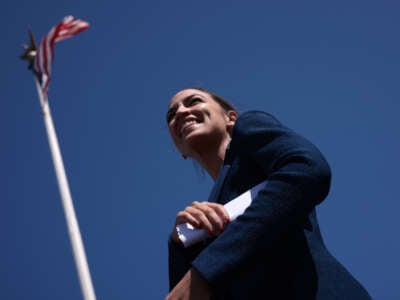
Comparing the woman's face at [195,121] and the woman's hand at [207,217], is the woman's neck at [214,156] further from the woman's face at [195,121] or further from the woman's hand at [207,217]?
the woman's hand at [207,217]

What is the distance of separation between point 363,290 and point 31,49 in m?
10.0

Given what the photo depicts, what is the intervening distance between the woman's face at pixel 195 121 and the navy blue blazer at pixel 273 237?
74 centimetres

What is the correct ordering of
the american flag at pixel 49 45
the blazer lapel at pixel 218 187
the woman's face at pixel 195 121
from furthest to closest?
1. the american flag at pixel 49 45
2. the woman's face at pixel 195 121
3. the blazer lapel at pixel 218 187

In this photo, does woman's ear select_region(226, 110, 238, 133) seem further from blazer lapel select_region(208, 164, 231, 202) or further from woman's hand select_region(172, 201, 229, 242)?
woman's hand select_region(172, 201, 229, 242)

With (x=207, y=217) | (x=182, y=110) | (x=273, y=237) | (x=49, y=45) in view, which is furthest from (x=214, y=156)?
(x=49, y=45)

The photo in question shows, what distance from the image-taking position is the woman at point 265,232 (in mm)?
1877

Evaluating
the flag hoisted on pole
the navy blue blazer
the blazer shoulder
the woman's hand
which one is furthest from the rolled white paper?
the flag hoisted on pole

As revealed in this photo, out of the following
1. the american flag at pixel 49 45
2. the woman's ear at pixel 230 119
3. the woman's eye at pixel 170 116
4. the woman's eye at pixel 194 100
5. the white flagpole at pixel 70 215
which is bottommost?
the white flagpole at pixel 70 215

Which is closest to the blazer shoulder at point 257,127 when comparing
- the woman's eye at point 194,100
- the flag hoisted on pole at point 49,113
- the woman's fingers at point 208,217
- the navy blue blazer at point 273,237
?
the navy blue blazer at point 273,237

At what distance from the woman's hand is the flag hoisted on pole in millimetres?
2789

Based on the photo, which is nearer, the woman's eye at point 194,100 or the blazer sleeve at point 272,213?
the blazer sleeve at point 272,213

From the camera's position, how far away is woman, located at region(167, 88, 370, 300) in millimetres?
1877

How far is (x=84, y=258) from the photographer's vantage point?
5551 millimetres

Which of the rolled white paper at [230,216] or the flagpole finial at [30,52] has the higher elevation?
the flagpole finial at [30,52]
